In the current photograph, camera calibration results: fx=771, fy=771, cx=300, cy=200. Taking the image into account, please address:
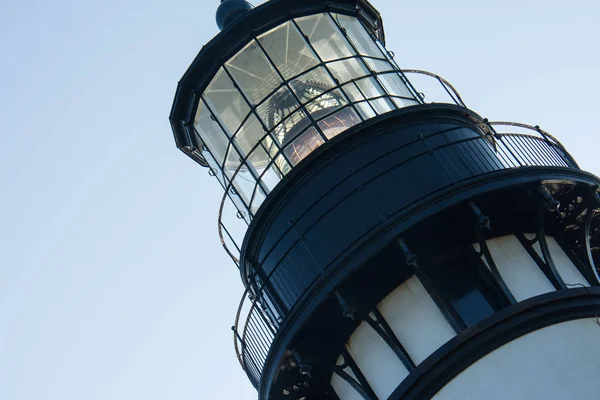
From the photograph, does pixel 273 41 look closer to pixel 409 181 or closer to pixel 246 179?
pixel 246 179

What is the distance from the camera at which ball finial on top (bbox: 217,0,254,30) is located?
15.3 metres

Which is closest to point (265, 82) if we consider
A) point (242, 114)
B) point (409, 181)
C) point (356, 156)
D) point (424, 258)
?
point (242, 114)

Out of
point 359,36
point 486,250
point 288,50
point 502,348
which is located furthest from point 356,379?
point 359,36

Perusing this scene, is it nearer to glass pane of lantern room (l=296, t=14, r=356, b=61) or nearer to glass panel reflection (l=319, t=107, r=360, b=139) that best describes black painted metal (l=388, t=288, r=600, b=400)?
glass panel reflection (l=319, t=107, r=360, b=139)

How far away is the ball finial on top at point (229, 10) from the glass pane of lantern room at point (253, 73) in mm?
2158

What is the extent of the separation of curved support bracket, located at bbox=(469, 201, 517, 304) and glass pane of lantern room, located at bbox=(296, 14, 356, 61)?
4.10 m

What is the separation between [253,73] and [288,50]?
0.71m

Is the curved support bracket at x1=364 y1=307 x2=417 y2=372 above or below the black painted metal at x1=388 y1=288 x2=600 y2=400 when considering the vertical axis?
above

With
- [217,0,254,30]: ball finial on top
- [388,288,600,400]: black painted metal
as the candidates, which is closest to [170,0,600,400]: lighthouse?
[388,288,600,400]: black painted metal

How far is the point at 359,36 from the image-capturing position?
13.6 meters

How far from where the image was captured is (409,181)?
10.6 metres

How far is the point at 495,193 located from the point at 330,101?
3.27 meters

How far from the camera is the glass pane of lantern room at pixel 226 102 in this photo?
42.4ft

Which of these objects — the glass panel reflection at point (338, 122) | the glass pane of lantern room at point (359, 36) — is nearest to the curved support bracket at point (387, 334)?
the glass panel reflection at point (338, 122)
